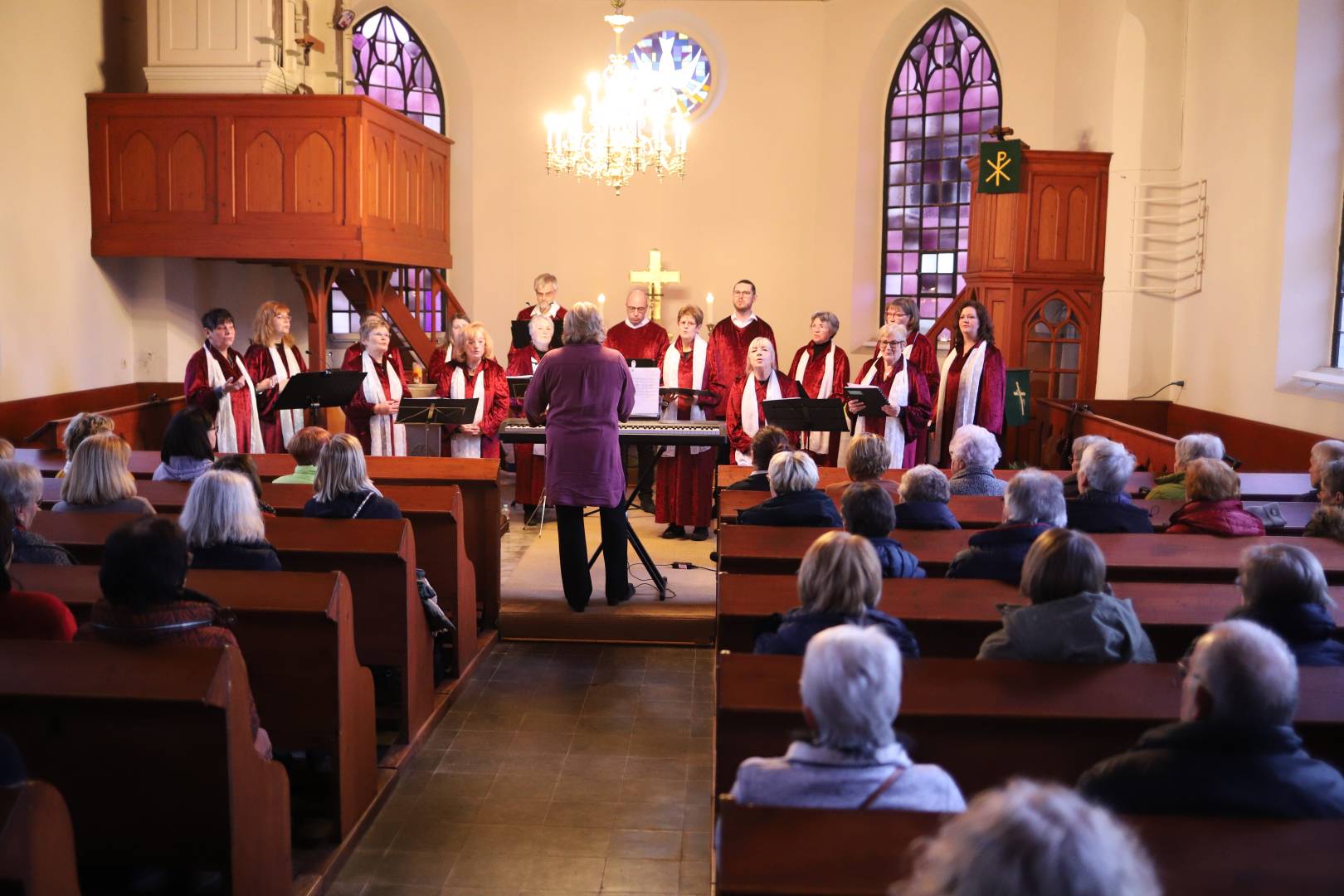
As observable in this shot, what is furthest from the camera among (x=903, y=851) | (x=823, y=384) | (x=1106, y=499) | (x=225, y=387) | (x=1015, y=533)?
(x=823, y=384)

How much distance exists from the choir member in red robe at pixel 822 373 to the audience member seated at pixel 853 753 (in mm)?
6386

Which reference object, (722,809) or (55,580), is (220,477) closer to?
(55,580)

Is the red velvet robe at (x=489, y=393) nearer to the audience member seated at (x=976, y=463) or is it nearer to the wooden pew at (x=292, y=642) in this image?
the audience member seated at (x=976, y=463)

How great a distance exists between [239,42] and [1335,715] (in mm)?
9271

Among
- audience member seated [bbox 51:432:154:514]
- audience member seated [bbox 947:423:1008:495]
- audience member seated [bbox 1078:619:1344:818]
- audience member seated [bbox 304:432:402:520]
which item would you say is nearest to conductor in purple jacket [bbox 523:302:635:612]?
audience member seated [bbox 304:432:402:520]

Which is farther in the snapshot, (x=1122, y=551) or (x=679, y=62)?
(x=679, y=62)

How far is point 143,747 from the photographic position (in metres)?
3.00

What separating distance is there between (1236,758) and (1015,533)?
5.88 feet

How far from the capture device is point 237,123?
9453mm

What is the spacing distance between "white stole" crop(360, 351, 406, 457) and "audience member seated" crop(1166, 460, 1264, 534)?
521cm

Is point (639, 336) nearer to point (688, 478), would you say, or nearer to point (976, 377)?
point (688, 478)

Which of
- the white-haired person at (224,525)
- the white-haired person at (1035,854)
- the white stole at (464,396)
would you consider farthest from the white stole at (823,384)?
the white-haired person at (1035,854)

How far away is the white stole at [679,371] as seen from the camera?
9266 mm

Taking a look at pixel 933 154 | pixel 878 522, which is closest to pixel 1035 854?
pixel 878 522
